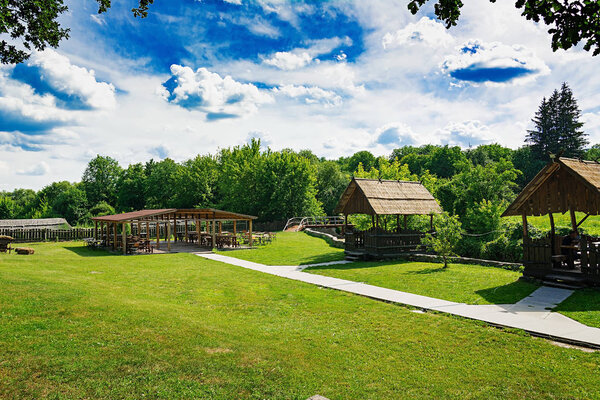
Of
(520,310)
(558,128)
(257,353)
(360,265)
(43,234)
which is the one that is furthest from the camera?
(558,128)

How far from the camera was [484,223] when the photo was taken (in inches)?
906

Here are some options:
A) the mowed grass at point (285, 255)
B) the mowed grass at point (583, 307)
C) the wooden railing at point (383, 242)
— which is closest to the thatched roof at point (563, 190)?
the mowed grass at point (583, 307)

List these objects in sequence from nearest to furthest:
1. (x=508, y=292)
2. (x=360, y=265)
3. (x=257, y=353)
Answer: (x=257, y=353)
(x=508, y=292)
(x=360, y=265)

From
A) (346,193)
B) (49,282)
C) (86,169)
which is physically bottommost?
(49,282)

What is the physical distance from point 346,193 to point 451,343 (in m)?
16.3

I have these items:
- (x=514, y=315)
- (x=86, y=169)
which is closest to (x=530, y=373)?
(x=514, y=315)

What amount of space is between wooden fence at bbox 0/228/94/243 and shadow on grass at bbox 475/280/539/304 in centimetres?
3434

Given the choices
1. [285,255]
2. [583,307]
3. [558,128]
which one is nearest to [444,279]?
[583,307]

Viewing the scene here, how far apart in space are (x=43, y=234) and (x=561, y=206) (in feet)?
122

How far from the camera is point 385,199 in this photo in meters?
22.0

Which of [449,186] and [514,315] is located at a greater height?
[449,186]

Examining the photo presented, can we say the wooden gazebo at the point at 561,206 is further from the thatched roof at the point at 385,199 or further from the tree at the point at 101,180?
the tree at the point at 101,180

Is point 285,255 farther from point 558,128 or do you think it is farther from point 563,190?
point 558,128

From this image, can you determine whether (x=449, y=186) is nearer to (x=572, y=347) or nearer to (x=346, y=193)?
(x=346, y=193)
